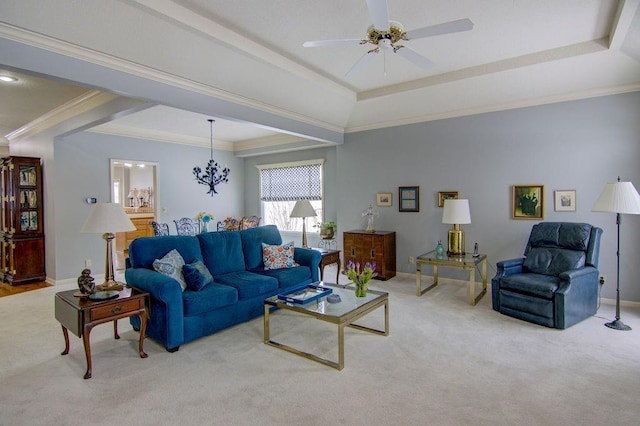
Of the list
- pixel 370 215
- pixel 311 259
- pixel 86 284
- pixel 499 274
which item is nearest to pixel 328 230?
pixel 370 215

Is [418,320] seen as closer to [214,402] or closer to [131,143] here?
[214,402]

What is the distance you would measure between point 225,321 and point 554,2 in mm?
4244

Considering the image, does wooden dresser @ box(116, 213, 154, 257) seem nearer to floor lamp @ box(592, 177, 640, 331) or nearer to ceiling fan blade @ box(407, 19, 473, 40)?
ceiling fan blade @ box(407, 19, 473, 40)

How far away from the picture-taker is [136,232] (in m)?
8.66

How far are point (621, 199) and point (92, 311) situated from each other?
5095 millimetres

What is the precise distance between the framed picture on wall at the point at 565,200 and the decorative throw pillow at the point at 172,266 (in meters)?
4.80

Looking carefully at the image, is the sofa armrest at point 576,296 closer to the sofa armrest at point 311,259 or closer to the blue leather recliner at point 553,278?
the blue leather recliner at point 553,278

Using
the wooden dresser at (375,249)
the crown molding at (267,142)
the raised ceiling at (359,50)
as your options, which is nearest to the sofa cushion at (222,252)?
the raised ceiling at (359,50)

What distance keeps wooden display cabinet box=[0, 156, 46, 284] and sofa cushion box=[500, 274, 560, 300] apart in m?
7.31

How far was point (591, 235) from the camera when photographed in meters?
4.07

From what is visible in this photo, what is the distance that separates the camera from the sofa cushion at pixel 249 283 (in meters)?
3.77

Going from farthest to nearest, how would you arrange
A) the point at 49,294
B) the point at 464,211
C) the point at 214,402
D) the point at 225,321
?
the point at 49,294
the point at 464,211
the point at 225,321
the point at 214,402

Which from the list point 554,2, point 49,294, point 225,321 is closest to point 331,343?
point 225,321

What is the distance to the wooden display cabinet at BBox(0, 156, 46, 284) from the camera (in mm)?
5836
